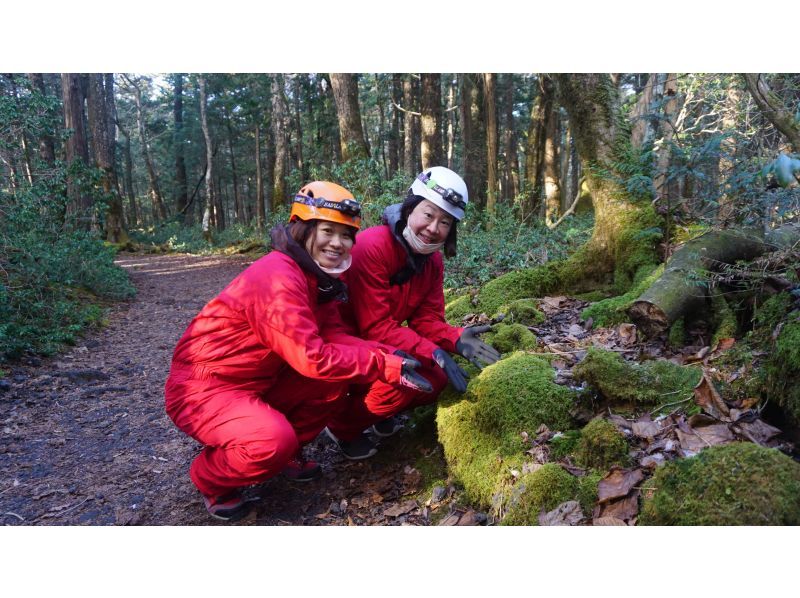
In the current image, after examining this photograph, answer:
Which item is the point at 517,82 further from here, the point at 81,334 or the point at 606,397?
the point at 606,397

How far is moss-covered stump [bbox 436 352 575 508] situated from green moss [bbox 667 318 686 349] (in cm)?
100

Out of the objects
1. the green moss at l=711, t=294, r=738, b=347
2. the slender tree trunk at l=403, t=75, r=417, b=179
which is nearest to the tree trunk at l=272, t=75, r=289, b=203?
the slender tree trunk at l=403, t=75, r=417, b=179

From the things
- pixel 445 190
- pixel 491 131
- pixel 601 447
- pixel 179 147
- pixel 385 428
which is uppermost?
pixel 179 147

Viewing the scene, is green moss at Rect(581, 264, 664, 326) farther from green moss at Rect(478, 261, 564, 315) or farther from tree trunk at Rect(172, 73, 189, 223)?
tree trunk at Rect(172, 73, 189, 223)

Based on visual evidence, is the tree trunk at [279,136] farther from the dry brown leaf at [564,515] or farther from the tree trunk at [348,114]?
the dry brown leaf at [564,515]

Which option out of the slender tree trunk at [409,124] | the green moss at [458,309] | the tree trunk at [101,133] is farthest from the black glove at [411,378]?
the tree trunk at [101,133]

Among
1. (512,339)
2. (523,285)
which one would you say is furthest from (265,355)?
(523,285)

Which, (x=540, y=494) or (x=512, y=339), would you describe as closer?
(x=540, y=494)

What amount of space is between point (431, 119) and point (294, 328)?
9.63m

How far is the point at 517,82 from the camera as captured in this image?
2103 cm

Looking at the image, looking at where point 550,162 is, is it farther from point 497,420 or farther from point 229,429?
point 229,429

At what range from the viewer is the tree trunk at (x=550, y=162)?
1408 centimetres

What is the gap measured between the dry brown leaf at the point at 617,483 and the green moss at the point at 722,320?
150 centimetres

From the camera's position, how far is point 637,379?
9.43 feet
